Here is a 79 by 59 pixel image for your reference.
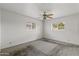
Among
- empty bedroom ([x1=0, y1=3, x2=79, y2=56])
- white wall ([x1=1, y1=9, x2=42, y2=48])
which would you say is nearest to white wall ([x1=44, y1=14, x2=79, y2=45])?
empty bedroom ([x1=0, y1=3, x2=79, y2=56])

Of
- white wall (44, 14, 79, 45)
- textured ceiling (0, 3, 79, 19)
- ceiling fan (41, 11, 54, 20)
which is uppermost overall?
textured ceiling (0, 3, 79, 19)

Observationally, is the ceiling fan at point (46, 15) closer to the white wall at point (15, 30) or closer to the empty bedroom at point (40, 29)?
the empty bedroom at point (40, 29)

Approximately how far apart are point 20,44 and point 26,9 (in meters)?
0.67

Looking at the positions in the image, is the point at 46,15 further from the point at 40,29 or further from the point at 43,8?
the point at 40,29

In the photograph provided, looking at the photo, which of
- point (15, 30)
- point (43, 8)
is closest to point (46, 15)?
point (43, 8)

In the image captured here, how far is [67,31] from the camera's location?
1.66 m

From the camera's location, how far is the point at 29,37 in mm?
1709

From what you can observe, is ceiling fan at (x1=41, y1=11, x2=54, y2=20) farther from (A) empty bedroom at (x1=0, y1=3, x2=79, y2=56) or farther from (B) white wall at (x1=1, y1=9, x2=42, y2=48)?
(B) white wall at (x1=1, y1=9, x2=42, y2=48)

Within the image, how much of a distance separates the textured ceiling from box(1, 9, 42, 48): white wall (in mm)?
97

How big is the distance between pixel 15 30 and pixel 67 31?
0.99 metres

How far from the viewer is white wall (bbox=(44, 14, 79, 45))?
5.33 ft

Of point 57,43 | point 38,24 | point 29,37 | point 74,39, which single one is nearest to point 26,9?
point 38,24

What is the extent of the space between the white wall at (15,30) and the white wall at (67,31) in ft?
0.57

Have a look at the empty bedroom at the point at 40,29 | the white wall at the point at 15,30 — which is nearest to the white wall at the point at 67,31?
the empty bedroom at the point at 40,29
